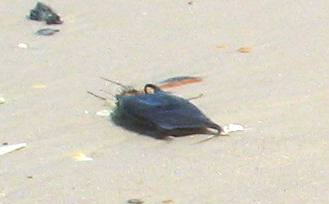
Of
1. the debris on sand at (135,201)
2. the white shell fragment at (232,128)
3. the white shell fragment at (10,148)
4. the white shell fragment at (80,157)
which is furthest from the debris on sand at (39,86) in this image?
the debris on sand at (135,201)

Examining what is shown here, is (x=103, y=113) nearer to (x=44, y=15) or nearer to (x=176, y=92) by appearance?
(x=176, y=92)

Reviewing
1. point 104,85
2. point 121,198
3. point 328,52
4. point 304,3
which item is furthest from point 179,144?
point 304,3

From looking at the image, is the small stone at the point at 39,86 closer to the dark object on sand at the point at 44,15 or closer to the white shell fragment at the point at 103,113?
the white shell fragment at the point at 103,113

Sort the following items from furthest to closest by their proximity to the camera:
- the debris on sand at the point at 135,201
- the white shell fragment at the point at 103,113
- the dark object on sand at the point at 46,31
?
the dark object on sand at the point at 46,31, the white shell fragment at the point at 103,113, the debris on sand at the point at 135,201

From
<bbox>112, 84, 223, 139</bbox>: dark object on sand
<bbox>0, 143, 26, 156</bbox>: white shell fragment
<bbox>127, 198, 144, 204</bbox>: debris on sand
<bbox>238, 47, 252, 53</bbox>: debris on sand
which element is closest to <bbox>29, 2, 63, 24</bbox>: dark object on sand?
<bbox>238, 47, 252, 53</bbox>: debris on sand

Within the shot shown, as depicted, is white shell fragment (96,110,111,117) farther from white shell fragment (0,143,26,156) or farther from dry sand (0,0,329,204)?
white shell fragment (0,143,26,156)

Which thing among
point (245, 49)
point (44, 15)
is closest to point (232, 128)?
point (245, 49)

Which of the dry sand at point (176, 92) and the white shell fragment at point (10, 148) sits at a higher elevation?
the dry sand at point (176, 92)
